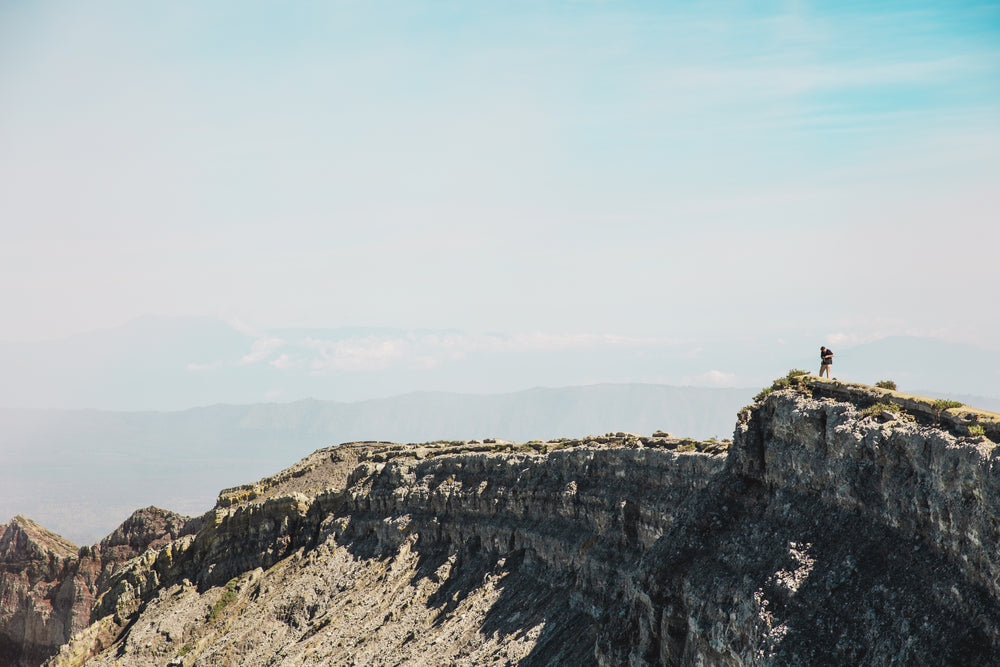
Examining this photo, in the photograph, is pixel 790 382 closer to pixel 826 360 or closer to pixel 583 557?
pixel 826 360

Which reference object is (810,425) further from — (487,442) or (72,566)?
(72,566)

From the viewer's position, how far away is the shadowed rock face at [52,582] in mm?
154375

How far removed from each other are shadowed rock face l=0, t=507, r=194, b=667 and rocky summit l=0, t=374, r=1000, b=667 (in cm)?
41

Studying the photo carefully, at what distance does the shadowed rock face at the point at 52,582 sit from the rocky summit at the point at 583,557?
409 mm

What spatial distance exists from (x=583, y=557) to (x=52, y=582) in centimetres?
12651

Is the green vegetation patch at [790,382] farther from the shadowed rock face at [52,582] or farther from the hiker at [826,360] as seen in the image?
the shadowed rock face at [52,582]

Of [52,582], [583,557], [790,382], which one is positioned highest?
[790,382]

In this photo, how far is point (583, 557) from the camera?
79.2 metres

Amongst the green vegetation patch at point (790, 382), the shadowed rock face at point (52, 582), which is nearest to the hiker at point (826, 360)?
the green vegetation patch at point (790, 382)

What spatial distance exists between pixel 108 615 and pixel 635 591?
333ft

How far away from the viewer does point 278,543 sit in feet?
392

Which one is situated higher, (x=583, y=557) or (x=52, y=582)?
(x=583, y=557)

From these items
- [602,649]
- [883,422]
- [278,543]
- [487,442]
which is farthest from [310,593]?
[883,422]

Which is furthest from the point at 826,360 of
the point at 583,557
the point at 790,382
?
the point at 583,557
